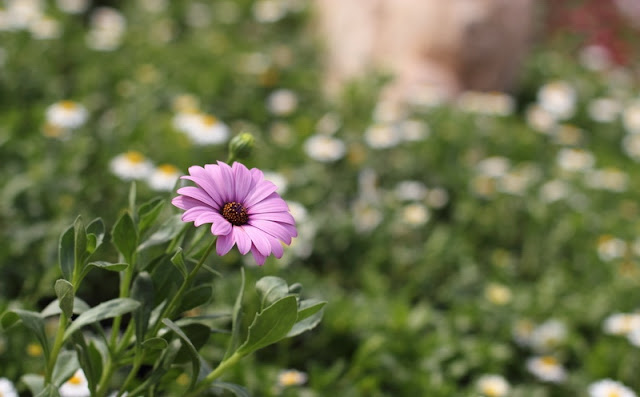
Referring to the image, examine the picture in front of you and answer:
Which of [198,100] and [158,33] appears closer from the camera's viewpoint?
[198,100]

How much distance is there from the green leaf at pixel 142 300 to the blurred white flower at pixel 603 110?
12.5 feet

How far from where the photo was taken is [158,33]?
4258 mm

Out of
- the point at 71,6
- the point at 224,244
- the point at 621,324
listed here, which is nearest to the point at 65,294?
the point at 224,244

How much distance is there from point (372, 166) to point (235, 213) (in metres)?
2.16

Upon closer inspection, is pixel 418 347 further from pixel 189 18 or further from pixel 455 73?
pixel 189 18

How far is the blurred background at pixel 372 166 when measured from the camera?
231 centimetres

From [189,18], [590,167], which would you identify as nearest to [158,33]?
[189,18]

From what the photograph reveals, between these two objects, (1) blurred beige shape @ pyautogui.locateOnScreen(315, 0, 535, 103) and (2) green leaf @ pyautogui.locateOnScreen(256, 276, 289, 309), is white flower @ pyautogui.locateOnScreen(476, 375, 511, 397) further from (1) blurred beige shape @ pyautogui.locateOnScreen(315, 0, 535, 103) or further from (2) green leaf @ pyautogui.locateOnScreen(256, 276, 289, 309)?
(1) blurred beige shape @ pyautogui.locateOnScreen(315, 0, 535, 103)

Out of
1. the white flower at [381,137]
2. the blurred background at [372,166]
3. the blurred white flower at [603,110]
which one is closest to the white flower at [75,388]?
the blurred background at [372,166]

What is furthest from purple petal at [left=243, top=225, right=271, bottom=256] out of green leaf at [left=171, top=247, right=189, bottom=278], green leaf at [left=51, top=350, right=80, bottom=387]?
green leaf at [left=51, top=350, right=80, bottom=387]

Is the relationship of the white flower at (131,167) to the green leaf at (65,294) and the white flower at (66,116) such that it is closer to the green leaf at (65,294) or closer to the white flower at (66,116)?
the white flower at (66,116)

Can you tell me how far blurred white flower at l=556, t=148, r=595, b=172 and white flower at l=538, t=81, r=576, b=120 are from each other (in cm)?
41

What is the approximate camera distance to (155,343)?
4.06 feet

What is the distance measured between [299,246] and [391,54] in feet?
6.49
